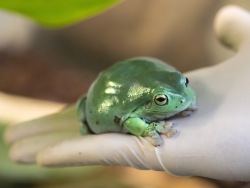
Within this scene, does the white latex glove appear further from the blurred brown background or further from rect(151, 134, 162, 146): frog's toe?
the blurred brown background

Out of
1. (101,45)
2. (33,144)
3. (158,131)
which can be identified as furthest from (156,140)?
(101,45)

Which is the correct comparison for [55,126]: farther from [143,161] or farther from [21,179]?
[21,179]

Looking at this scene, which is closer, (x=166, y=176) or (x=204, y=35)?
(x=166, y=176)

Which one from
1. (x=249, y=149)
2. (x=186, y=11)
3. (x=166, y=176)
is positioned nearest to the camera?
(x=249, y=149)

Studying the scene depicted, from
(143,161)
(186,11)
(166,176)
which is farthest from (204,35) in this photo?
(143,161)

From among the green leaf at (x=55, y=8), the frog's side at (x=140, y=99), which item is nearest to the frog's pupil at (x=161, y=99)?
the frog's side at (x=140, y=99)

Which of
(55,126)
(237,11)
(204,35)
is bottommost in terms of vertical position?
(55,126)

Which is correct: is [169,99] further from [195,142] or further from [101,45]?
[101,45]

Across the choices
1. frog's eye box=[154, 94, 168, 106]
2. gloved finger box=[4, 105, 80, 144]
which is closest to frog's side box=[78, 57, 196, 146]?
frog's eye box=[154, 94, 168, 106]
